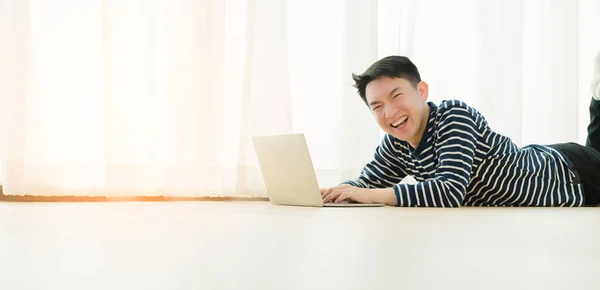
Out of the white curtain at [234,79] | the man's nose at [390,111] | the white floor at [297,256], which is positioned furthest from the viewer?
the white curtain at [234,79]

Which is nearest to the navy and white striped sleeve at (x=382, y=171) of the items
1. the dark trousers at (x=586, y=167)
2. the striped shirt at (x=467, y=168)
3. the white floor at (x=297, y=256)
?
the striped shirt at (x=467, y=168)

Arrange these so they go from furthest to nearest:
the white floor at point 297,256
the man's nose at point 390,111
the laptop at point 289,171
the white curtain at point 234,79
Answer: the white curtain at point 234,79 → the man's nose at point 390,111 → the laptop at point 289,171 → the white floor at point 297,256

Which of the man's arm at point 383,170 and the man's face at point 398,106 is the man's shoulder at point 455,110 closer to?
the man's face at point 398,106

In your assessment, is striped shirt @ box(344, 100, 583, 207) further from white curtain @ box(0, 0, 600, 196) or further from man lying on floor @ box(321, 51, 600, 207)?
white curtain @ box(0, 0, 600, 196)

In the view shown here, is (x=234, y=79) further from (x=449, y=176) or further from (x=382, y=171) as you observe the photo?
(x=449, y=176)

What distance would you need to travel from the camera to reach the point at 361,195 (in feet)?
5.01

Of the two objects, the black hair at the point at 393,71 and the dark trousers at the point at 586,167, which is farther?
the dark trousers at the point at 586,167

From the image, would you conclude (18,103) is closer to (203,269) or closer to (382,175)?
(382,175)

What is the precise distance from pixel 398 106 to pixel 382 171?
0.95 ft

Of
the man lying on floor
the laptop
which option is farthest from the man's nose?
the laptop

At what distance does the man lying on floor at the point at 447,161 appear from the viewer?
150cm

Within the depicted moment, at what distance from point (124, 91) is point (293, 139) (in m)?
0.71

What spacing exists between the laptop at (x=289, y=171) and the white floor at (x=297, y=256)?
22.4 inches

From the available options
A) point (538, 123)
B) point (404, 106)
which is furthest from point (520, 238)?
point (538, 123)
